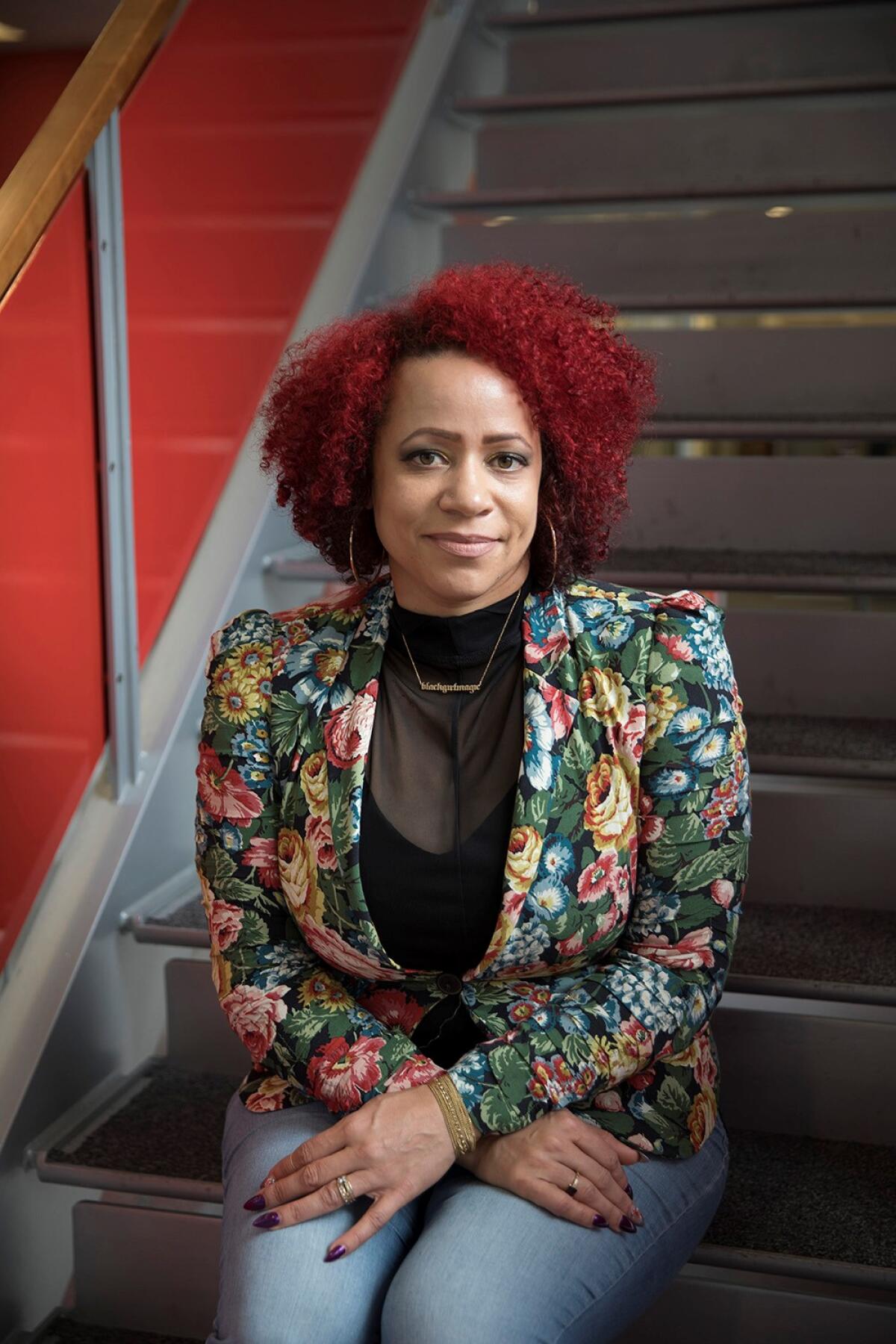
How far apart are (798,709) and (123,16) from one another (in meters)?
1.54

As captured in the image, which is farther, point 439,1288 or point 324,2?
point 324,2

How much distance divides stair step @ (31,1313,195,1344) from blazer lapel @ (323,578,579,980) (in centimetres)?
72

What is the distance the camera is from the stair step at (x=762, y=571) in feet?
7.59

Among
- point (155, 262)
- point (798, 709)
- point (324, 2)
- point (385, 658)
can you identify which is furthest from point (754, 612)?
point (324, 2)

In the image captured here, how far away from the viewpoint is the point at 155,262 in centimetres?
224

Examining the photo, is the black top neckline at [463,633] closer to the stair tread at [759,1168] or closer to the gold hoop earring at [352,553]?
the gold hoop earring at [352,553]

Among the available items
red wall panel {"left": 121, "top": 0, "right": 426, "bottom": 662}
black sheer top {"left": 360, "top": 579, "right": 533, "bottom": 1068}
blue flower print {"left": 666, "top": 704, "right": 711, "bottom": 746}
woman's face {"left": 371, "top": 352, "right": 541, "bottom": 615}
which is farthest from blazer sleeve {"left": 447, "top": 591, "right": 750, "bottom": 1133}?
red wall panel {"left": 121, "top": 0, "right": 426, "bottom": 662}

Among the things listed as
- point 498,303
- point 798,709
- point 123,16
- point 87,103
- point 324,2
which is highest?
point 324,2

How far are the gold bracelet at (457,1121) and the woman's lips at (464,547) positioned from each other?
1.94ft

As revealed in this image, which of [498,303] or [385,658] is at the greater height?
[498,303]

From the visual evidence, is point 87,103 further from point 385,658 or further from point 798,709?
point 798,709

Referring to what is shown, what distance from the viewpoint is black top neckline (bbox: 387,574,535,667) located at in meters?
1.69

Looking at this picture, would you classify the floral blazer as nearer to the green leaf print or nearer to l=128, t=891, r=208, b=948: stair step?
the green leaf print

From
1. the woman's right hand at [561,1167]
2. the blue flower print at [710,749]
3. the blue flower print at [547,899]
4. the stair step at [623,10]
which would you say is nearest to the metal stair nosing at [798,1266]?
the woman's right hand at [561,1167]
